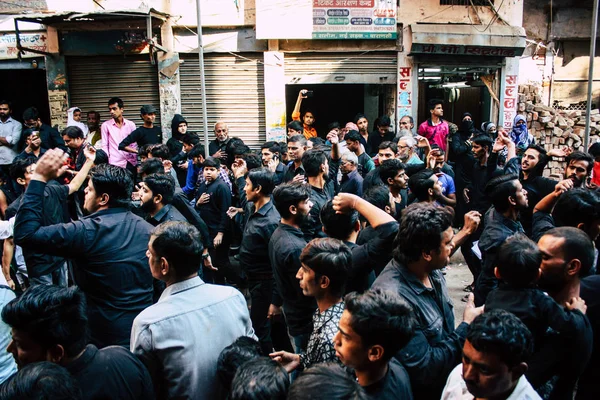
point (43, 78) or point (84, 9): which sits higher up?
point (84, 9)

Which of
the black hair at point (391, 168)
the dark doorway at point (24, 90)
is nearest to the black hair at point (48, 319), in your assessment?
the black hair at point (391, 168)

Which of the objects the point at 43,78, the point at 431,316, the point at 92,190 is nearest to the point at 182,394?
the point at 431,316

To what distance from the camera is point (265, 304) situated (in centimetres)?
454

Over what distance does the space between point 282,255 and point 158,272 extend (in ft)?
3.53

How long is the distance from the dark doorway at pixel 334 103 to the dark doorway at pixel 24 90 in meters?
6.30

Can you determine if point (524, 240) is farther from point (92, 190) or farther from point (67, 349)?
point (92, 190)

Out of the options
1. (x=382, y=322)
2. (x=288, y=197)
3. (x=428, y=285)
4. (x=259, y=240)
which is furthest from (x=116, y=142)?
(x=382, y=322)

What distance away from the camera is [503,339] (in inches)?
78.6

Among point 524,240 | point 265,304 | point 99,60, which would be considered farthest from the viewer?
point 99,60

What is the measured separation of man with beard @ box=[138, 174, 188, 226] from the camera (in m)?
4.46

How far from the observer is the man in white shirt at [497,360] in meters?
2.00

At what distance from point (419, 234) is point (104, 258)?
187cm

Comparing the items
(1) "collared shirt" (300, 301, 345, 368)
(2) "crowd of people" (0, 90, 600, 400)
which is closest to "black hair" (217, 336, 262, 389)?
(2) "crowd of people" (0, 90, 600, 400)

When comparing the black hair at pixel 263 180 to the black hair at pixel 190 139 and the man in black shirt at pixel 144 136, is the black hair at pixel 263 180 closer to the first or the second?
the black hair at pixel 190 139
